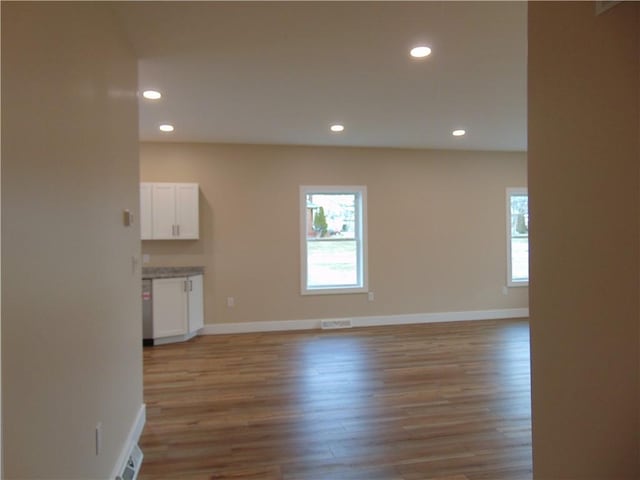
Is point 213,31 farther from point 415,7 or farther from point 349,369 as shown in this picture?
point 349,369

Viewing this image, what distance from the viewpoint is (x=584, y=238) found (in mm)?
1135

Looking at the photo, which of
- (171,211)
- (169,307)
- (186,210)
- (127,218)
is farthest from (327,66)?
(169,307)

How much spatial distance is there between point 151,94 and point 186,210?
81.6 inches

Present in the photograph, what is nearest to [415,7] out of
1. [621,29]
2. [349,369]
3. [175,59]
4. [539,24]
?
[539,24]

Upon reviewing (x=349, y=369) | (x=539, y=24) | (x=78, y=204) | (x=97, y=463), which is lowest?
(x=349, y=369)

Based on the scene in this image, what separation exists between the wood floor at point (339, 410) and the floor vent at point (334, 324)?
83cm

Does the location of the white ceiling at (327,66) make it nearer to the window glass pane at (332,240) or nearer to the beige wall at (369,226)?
the beige wall at (369,226)

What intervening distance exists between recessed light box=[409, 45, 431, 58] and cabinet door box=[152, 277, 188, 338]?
3.85m

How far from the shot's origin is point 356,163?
19.9 feet

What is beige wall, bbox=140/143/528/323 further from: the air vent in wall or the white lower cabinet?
the air vent in wall

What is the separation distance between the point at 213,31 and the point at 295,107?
157cm

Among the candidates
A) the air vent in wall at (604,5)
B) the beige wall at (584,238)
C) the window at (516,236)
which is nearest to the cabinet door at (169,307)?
the beige wall at (584,238)

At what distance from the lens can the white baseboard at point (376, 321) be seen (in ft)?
18.5

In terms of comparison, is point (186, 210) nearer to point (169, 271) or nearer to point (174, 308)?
point (169, 271)
